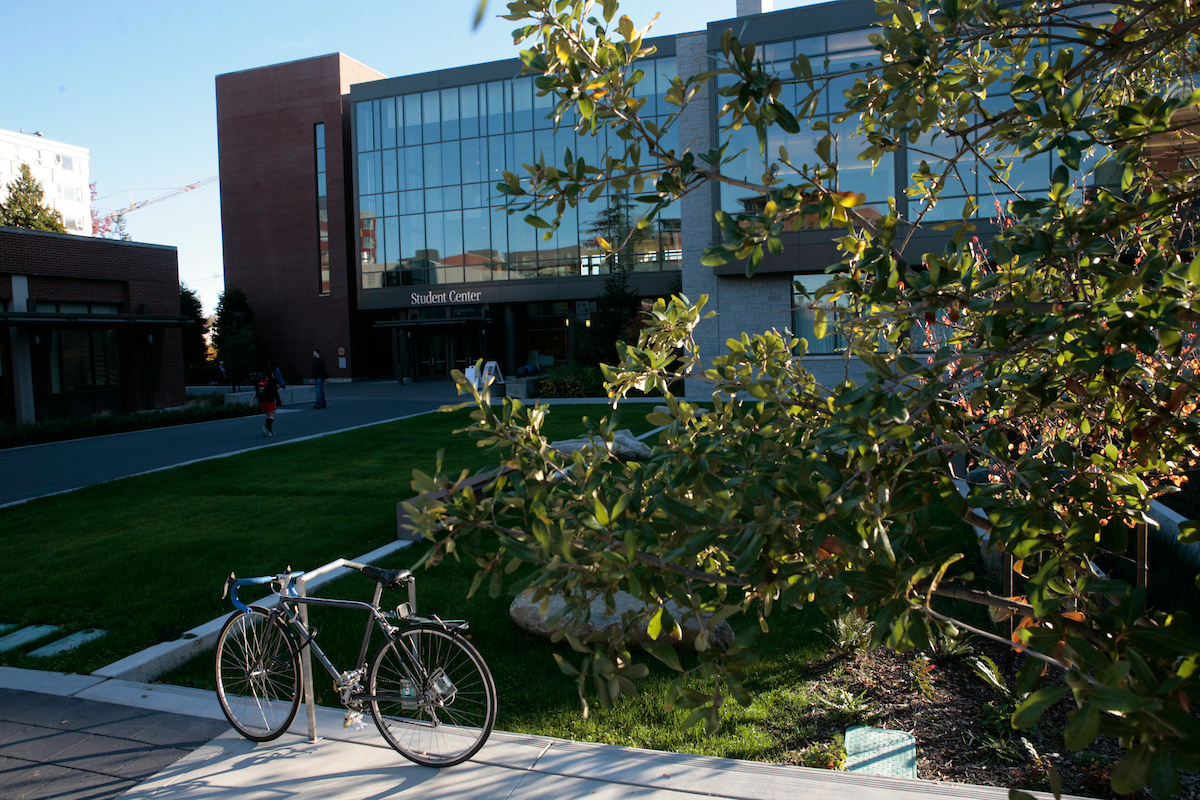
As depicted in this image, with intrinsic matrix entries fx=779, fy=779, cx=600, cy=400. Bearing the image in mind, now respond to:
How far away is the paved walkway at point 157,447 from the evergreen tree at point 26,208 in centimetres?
2129

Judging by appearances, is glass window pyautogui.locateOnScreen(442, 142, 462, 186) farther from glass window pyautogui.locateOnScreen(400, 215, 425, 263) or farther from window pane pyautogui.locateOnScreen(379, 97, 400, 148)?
window pane pyautogui.locateOnScreen(379, 97, 400, 148)

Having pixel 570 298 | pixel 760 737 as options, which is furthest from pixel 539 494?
pixel 570 298

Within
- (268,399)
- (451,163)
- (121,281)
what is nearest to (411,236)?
(451,163)

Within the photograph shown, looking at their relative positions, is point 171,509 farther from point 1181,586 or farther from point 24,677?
point 1181,586

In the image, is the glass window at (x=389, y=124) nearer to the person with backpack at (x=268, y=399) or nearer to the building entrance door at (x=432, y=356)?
the building entrance door at (x=432, y=356)

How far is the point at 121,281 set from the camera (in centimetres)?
2684

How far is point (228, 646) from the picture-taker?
459 centimetres

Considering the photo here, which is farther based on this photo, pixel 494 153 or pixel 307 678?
pixel 494 153

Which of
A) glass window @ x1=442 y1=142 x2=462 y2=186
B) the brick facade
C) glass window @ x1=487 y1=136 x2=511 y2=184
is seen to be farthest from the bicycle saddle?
the brick facade

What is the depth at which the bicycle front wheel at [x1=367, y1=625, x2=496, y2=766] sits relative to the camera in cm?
390

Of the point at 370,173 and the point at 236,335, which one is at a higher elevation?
the point at 370,173

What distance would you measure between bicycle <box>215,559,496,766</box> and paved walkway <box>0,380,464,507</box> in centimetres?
981

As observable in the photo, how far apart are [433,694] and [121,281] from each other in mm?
28261

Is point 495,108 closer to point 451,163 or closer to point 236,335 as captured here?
point 451,163
